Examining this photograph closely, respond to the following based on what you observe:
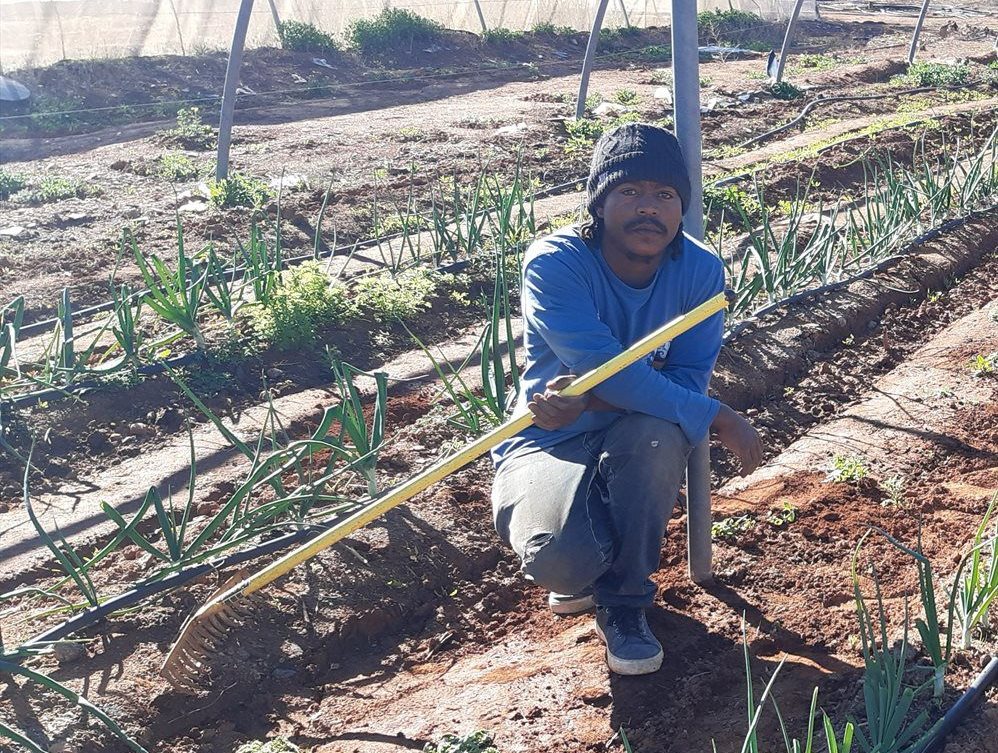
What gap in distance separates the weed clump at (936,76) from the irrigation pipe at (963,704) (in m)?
10.3

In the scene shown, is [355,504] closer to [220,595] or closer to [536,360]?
[220,595]

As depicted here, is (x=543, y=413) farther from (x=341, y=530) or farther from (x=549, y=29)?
(x=549, y=29)

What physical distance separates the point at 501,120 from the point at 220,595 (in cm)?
748

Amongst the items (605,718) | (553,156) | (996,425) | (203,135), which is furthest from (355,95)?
(605,718)

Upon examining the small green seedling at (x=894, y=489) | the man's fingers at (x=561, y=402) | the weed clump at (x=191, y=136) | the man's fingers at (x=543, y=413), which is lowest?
the small green seedling at (x=894, y=489)

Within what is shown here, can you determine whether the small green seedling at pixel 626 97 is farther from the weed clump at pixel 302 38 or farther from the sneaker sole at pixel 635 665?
the sneaker sole at pixel 635 665

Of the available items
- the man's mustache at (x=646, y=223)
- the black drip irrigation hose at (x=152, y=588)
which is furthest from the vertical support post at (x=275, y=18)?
the man's mustache at (x=646, y=223)

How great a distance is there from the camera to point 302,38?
14.2m

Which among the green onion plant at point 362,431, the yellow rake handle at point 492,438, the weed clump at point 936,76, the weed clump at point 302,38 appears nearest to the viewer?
the yellow rake handle at point 492,438

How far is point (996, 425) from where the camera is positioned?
11.9ft

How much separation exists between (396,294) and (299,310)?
1.65ft

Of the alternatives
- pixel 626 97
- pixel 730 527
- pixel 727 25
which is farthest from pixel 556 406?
pixel 727 25

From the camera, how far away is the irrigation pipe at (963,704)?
2091 millimetres

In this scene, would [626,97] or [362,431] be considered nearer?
[362,431]
